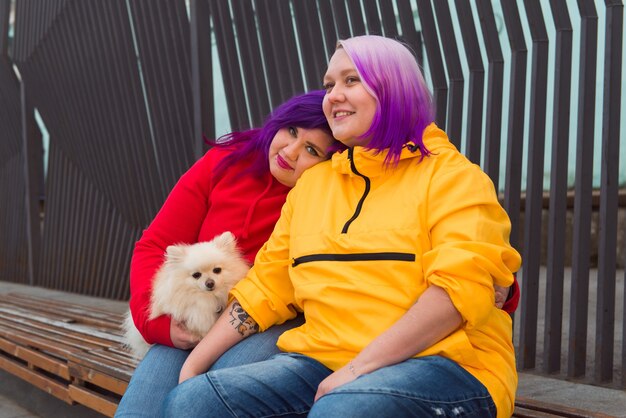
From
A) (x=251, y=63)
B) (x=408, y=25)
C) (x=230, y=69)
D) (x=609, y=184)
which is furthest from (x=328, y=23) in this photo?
(x=609, y=184)

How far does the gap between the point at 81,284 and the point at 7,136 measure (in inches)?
105

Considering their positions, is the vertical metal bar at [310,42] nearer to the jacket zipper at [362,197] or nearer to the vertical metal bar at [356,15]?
the vertical metal bar at [356,15]

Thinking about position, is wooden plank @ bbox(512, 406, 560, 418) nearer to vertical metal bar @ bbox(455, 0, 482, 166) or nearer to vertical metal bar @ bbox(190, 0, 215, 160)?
vertical metal bar @ bbox(455, 0, 482, 166)

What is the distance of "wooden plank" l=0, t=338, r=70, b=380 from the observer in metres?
3.97

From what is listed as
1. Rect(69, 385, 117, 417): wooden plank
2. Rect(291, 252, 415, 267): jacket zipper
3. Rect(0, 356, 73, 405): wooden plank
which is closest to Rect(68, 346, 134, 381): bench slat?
Rect(69, 385, 117, 417): wooden plank

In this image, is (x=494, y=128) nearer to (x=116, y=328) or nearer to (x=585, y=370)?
(x=585, y=370)

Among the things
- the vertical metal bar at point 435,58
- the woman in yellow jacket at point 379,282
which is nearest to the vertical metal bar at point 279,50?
the vertical metal bar at point 435,58

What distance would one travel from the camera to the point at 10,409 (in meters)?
4.89

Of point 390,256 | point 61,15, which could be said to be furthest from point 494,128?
point 61,15

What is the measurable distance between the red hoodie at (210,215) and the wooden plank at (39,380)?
1.33 metres

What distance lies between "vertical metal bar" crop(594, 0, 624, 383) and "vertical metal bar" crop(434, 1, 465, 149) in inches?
29.8

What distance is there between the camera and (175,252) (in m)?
2.81

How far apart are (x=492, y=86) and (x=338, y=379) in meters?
2.19

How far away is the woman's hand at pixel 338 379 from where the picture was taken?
205cm
